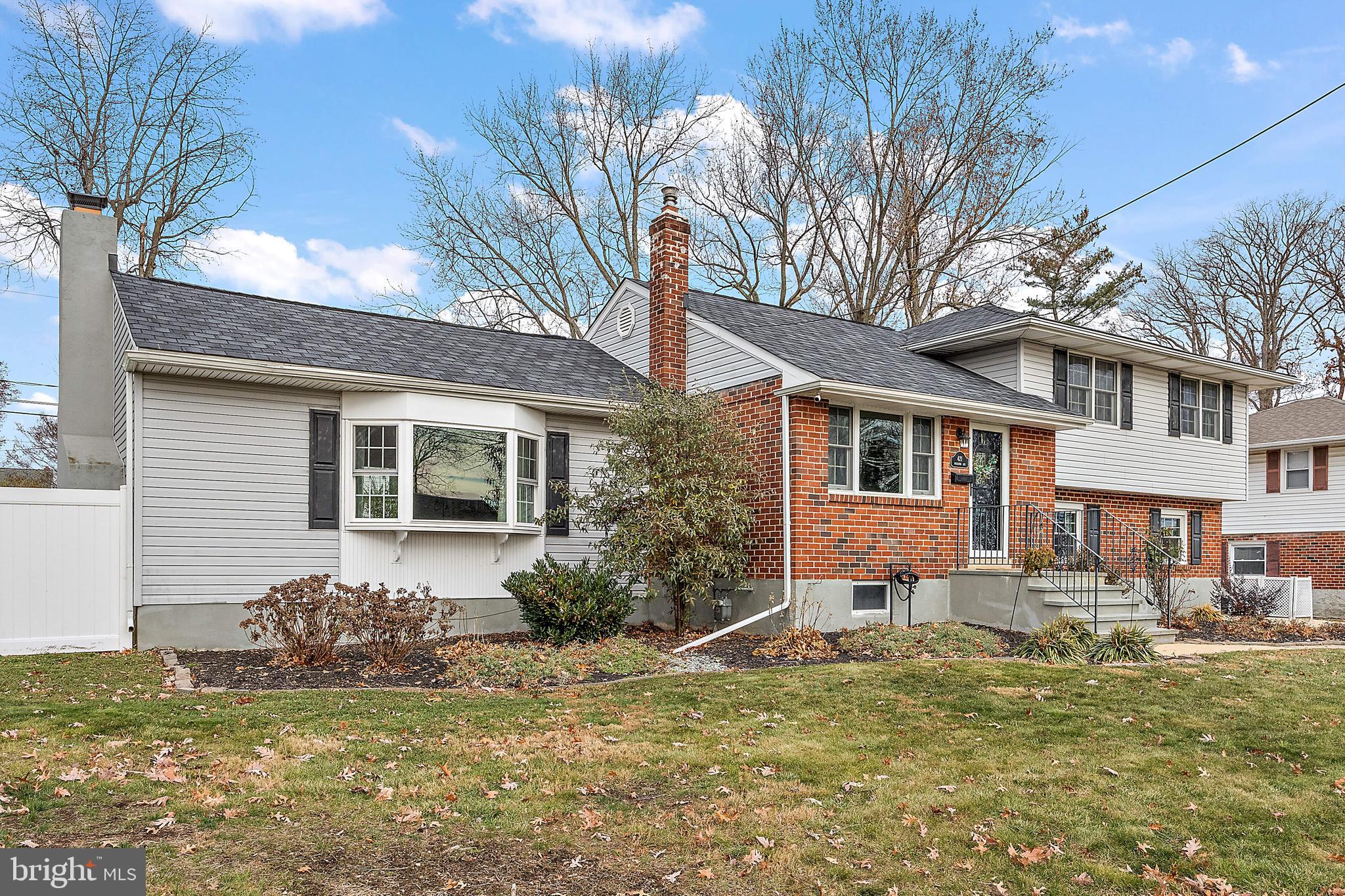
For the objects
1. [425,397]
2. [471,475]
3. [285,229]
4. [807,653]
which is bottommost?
[807,653]

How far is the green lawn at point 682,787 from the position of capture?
13.5ft

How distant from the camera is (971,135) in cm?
2452

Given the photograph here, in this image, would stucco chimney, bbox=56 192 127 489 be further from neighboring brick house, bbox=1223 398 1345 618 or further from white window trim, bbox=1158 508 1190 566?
neighboring brick house, bbox=1223 398 1345 618

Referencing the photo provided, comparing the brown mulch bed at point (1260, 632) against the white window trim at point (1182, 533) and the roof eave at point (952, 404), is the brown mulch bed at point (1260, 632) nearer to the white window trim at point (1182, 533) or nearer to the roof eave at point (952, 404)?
the white window trim at point (1182, 533)

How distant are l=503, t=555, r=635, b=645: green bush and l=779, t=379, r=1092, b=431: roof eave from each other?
11.6 ft

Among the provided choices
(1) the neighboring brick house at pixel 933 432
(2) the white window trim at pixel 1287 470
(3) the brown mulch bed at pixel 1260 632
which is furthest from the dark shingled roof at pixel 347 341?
(2) the white window trim at pixel 1287 470

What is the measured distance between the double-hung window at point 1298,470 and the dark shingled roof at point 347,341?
59.4 feet

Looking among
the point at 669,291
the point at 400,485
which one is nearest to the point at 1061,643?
the point at 669,291

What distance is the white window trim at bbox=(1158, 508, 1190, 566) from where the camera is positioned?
717 inches

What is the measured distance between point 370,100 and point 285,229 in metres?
3.43

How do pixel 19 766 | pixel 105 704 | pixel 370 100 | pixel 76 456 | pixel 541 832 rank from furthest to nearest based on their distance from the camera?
pixel 370 100
pixel 76 456
pixel 105 704
pixel 19 766
pixel 541 832

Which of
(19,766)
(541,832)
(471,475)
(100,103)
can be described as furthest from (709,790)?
(100,103)

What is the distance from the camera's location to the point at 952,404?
505 inches

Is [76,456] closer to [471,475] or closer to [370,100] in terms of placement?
[471,475]
